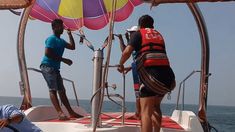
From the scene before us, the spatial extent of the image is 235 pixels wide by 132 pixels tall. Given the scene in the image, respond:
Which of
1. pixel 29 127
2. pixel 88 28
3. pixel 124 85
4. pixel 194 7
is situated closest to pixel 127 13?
pixel 88 28

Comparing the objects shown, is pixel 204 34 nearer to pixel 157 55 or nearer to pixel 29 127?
pixel 157 55

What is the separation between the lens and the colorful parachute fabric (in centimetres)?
838

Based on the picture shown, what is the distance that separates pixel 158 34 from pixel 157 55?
27 cm

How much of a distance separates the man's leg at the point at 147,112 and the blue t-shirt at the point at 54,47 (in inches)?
84.4

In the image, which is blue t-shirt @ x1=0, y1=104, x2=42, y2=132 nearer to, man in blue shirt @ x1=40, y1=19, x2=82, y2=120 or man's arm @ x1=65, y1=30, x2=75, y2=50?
man in blue shirt @ x1=40, y1=19, x2=82, y2=120

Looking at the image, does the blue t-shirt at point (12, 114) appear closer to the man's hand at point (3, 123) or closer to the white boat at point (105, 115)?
the man's hand at point (3, 123)

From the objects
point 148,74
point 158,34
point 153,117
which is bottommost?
point 153,117

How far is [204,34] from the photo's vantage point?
6.20 m

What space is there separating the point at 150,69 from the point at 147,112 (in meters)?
0.46

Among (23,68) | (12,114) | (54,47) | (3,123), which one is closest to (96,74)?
(12,114)

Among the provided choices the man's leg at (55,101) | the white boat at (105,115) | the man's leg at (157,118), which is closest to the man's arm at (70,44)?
the man's leg at (55,101)

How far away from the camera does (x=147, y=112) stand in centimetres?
416

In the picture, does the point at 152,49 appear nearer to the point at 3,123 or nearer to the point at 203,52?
the point at 3,123

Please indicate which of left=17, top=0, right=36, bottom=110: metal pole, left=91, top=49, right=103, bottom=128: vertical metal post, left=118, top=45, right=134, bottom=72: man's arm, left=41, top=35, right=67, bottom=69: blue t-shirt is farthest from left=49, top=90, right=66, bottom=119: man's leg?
left=118, top=45, right=134, bottom=72: man's arm
